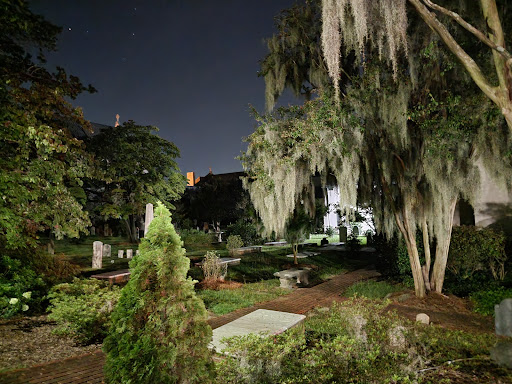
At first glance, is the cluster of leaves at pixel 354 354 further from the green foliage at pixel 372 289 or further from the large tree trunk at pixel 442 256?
the green foliage at pixel 372 289

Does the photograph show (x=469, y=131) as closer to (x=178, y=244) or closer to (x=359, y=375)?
(x=359, y=375)

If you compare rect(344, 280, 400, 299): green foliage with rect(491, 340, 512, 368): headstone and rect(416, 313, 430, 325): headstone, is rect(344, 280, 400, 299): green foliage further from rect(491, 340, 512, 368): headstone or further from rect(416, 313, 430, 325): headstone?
rect(491, 340, 512, 368): headstone

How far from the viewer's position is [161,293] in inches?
122

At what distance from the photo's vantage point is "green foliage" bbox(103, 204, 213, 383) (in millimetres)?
2883

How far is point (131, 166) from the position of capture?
18.0 m

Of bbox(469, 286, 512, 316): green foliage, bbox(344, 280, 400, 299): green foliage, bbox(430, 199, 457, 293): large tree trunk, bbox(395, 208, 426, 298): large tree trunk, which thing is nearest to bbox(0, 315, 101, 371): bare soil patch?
bbox(344, 280, 400, 299): green foliage

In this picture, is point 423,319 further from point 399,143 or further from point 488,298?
point 399,143

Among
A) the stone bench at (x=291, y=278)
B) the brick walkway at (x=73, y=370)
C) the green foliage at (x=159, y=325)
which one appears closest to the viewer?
the green foliage at (x=159, y=325)

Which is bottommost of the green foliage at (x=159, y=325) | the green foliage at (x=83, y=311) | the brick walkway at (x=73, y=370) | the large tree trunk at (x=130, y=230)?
the brick walkway at (x=73, y=370)

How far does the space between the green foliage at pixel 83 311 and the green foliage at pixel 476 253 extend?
8.71 metres

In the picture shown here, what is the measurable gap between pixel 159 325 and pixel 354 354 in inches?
101

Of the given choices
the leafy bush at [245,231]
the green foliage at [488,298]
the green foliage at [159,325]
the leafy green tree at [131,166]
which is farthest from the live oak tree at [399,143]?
the leafy bush at [245,231]

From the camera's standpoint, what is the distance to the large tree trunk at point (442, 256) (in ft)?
26.1

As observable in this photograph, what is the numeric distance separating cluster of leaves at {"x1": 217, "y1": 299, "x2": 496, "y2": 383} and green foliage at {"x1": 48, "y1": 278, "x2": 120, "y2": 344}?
2.27 m
